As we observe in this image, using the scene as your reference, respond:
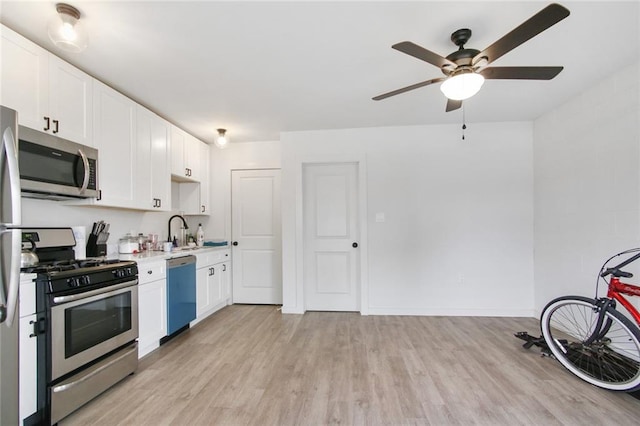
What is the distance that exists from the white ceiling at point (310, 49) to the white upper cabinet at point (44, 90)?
11 centimetres

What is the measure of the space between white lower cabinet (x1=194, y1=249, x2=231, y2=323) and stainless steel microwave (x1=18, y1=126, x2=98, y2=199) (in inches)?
58.4

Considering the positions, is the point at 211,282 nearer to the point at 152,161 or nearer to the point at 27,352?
the point at 152,161

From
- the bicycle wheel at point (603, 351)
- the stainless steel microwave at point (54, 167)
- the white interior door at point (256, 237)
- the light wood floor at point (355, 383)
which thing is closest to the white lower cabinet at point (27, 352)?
the light wood floor at point (355, 383)

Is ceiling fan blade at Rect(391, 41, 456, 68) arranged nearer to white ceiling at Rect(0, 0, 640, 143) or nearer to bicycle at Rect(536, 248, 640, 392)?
white ceiling at Rect(0, 0, 640, 143)

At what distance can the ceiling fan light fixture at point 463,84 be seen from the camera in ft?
5.85

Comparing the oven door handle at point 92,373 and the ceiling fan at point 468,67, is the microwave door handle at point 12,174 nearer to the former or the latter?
the oven door handle at point 92,373

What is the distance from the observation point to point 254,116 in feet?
11.1

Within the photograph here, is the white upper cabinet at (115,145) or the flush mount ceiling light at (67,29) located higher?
the flush mount ceiling light at (67,29)

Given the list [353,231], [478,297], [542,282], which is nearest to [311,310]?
[353,231]

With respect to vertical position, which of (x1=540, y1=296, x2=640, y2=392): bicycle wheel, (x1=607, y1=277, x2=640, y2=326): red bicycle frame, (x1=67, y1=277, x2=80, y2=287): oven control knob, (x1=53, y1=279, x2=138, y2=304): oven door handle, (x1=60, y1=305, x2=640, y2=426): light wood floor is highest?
(x1=67, y1=277, x2=80, y2=287): oven control knob

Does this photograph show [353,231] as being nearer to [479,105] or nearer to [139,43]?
[479,105]

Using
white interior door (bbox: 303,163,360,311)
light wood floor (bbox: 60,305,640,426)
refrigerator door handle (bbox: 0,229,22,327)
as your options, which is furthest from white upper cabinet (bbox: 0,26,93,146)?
white interior door (bbox: 303,163,360,311)

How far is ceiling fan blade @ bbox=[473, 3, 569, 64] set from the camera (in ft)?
4.21

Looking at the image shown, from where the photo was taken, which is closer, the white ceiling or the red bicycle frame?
the white ceiling
